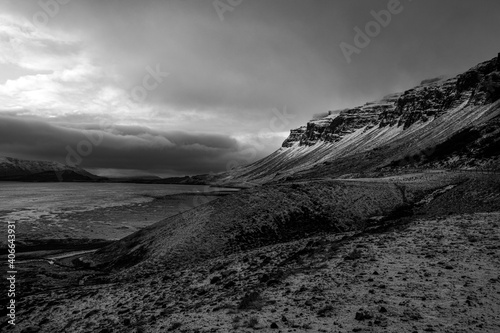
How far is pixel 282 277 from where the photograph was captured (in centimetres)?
1507

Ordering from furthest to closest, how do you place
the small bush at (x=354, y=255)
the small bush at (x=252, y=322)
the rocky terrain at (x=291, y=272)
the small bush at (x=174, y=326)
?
the small bush at (x=354, y=255)
the small bush at (x=174, y=326)
the rocky terrain at (x=291, y=272)
the small bush at (x=252, y=322)

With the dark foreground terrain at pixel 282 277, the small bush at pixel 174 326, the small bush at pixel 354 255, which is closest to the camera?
the dark foreground terrain at pixel 282 277

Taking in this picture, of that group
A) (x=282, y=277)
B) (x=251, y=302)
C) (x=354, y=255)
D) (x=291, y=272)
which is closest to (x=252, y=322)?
(x=251, y=302)

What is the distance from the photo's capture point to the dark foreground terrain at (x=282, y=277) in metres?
10.7

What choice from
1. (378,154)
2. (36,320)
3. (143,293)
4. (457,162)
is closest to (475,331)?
(143,293)

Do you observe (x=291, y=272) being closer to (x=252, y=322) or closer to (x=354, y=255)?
(x=354, y=255)

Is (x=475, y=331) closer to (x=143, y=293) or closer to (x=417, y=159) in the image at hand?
(x=143, y=293)

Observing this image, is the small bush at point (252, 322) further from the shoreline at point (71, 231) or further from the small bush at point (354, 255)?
the shoreline at point (71, 231)

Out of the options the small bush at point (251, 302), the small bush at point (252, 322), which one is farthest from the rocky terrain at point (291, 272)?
the small bush at point (252, 322)

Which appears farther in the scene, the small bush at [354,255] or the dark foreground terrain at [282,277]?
the small bush at [354,255]

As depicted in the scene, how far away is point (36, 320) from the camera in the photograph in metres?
14.2

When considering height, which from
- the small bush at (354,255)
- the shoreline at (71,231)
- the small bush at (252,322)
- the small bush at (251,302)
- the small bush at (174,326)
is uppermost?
the small bush at (354,255)

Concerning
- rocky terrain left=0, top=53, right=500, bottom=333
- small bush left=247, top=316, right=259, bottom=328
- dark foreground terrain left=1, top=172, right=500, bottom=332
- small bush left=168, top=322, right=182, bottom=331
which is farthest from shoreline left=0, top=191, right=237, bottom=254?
small bush left=247, top=316, right=259, bottom=328

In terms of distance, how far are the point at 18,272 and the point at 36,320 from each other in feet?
42.6
